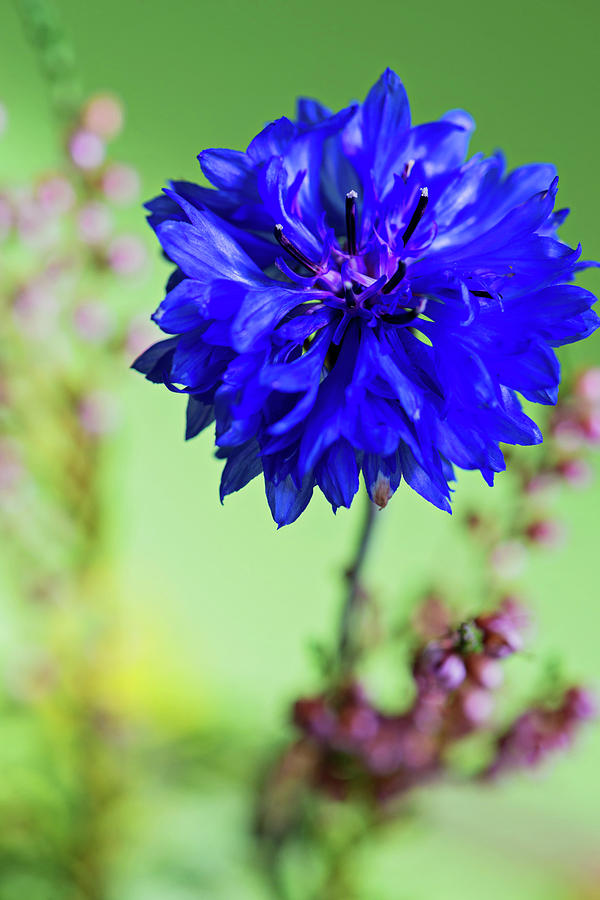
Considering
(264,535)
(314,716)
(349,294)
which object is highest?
(264,535)

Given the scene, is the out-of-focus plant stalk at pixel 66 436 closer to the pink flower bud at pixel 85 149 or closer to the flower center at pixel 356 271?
the pink flower bud at pixel 85 149

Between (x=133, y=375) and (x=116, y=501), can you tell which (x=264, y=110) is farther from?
(x=116, y=501)

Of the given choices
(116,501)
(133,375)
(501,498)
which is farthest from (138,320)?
(501,498)

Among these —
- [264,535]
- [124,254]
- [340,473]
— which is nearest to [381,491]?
[340,473]

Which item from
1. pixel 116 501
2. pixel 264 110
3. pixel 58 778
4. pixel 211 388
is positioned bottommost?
pixel 58 778

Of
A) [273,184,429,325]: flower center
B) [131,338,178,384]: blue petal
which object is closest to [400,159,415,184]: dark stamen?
[273,184,429,325]: flower center

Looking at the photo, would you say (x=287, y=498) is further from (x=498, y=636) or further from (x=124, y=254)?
(x=124, y=254)

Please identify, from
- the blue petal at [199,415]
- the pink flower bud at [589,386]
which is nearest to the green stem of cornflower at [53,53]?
the blue petal at [199,415]
